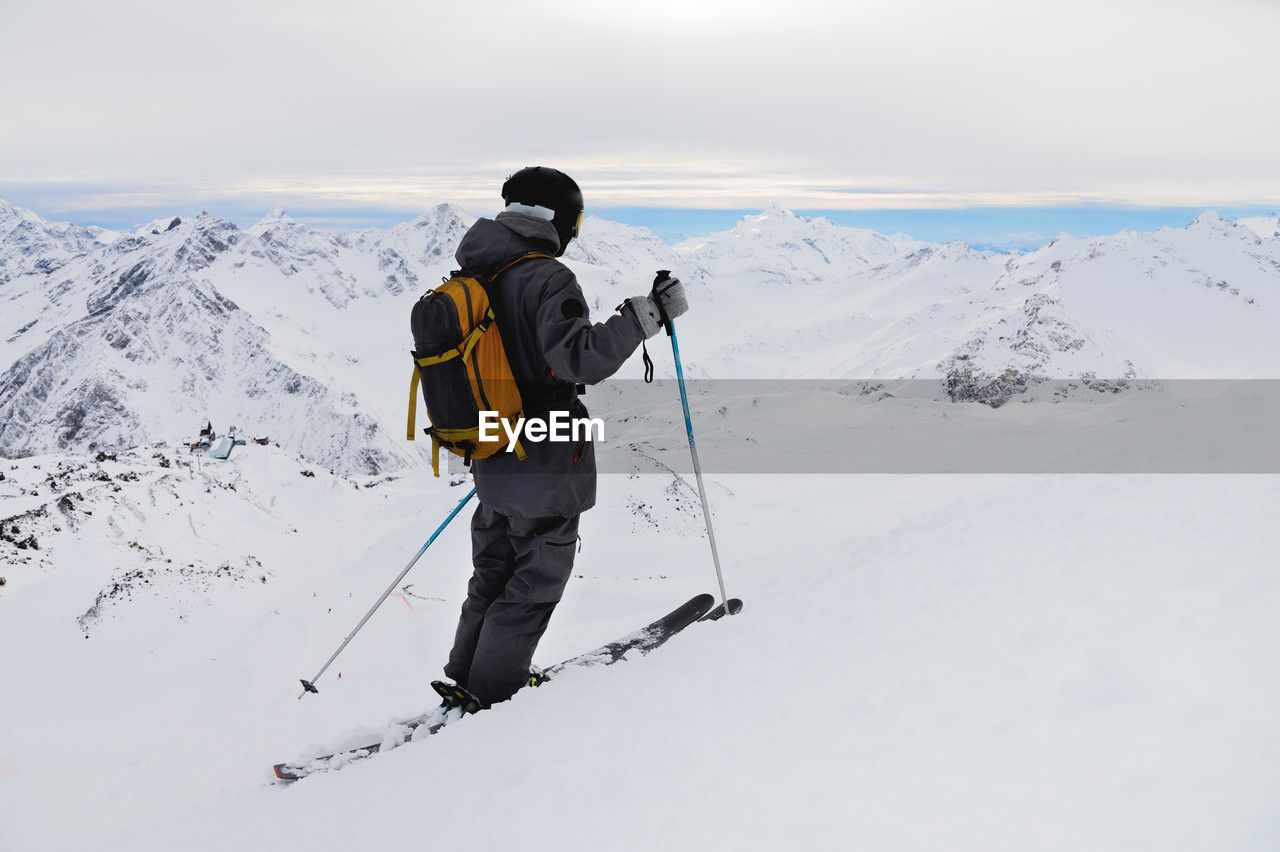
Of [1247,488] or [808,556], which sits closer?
[1247,488]

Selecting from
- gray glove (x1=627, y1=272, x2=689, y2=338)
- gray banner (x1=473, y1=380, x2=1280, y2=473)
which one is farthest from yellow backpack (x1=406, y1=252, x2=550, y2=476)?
gray banner (x1=473, y1=380, x2=1280, y2=473)

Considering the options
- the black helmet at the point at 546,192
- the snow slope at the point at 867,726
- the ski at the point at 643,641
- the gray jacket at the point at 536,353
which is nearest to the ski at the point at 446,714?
the ski at the point at 643,641

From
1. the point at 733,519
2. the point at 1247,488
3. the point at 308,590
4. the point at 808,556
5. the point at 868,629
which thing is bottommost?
the point at 308,590

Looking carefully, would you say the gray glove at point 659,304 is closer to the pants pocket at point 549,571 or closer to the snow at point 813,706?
the pants pocket at point 549,571

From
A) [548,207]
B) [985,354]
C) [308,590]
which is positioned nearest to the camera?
[548,207]

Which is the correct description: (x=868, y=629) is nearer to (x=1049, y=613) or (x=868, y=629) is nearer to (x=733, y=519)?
(x=1049, y=613)

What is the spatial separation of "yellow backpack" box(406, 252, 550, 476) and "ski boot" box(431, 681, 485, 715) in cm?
160

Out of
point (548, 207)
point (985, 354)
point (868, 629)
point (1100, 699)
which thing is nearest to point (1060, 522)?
point (868, 629)

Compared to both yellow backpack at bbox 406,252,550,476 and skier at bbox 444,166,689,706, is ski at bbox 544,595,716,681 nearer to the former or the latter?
skier at bbox 444,166,689,706

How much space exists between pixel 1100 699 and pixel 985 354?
11428 centimetres

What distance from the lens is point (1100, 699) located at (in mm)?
2875

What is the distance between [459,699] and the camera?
485cm

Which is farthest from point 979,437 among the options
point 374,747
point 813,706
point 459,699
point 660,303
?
point 374,747

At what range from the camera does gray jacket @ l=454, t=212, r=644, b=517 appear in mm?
4238
